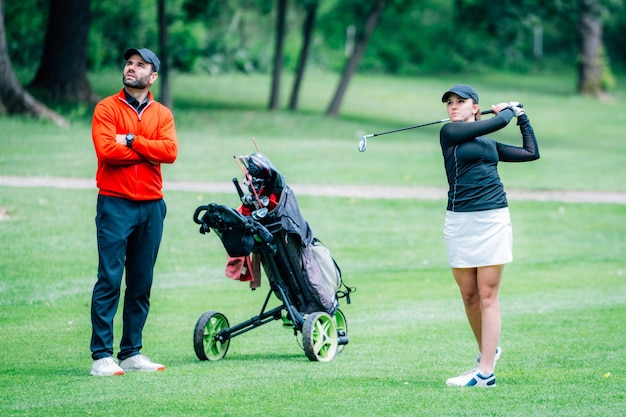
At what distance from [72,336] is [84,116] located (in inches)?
724

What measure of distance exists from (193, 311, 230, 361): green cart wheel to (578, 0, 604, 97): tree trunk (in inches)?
1550

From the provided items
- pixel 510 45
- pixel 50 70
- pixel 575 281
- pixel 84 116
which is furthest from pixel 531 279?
pixel 510 45

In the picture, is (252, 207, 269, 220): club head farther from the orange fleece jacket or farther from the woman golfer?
the woman golfer

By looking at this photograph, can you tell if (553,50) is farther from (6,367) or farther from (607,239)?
(6,367)

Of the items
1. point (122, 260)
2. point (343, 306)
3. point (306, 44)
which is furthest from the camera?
point (306, 44)

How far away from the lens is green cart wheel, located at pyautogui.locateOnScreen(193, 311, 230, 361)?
7.93 meters

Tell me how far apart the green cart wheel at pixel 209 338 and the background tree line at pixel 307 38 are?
16.8 m

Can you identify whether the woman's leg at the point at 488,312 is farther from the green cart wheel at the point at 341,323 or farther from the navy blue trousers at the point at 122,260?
the navy blue trousers at the point at 122,260

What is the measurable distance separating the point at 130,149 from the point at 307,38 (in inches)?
1115

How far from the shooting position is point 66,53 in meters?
28.3

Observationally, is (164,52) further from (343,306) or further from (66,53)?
(343,306)

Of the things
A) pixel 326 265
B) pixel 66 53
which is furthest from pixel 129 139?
pixel 66 53

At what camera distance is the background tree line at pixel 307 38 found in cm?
2889

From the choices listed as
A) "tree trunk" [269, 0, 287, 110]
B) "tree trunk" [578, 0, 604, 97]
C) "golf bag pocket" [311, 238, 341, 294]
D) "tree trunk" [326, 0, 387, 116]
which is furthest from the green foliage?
"golf bag pocket" [311, 238, 341, 294]
